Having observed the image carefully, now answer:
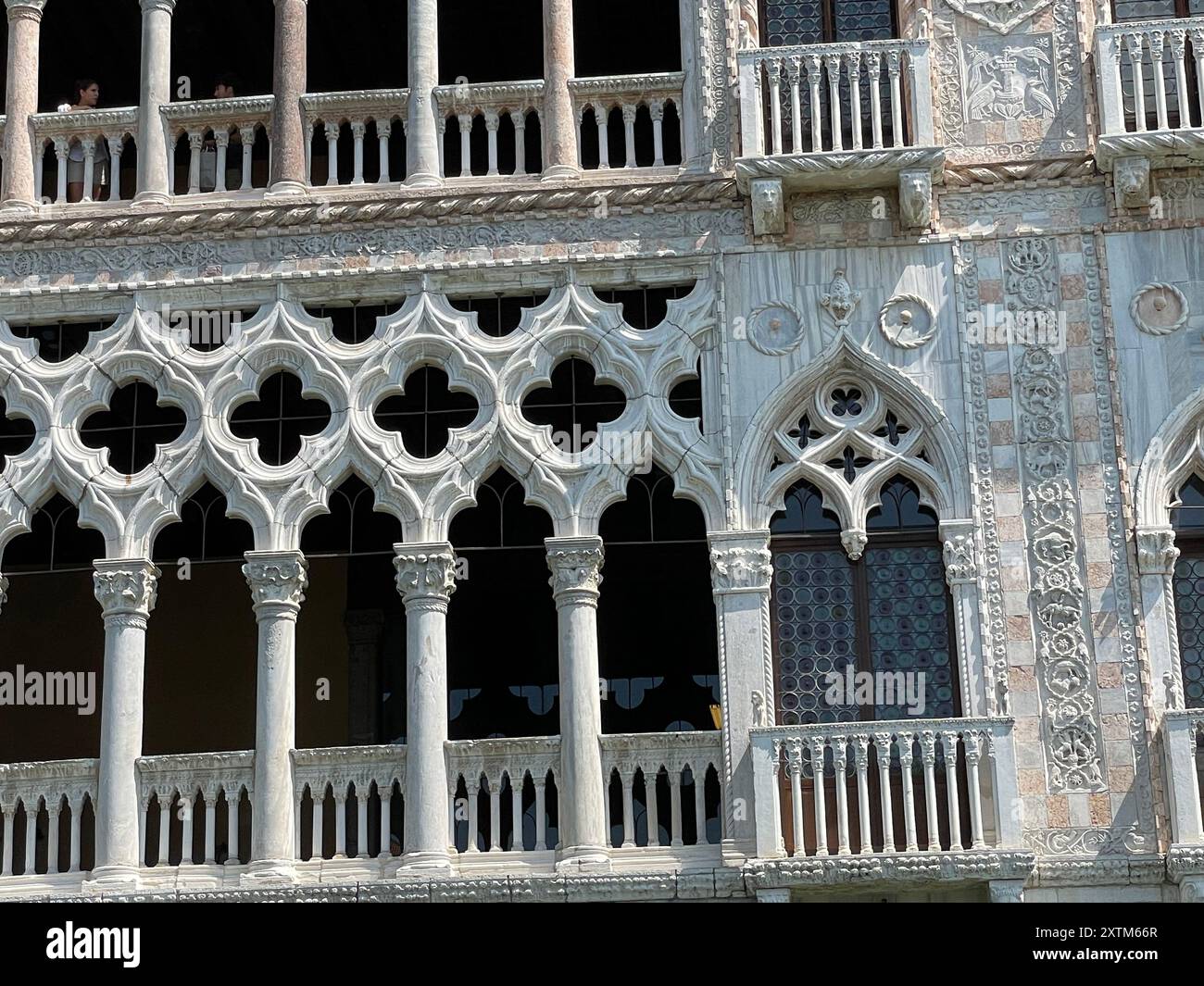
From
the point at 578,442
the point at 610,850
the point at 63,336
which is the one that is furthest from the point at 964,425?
the point at 63,336

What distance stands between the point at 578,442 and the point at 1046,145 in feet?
13.4

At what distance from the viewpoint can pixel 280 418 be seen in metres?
19.3

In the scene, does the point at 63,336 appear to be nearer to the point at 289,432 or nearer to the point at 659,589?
the point at 289,432

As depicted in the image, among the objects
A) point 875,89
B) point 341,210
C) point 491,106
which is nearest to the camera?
point 875,89

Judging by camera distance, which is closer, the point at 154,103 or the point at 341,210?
the point at 341,210

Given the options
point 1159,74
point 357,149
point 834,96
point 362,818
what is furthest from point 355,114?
point 1159,74

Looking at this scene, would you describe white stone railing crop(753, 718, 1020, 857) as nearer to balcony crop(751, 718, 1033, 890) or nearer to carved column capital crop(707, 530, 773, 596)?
balcony crop(751, 718, 1033, 890)

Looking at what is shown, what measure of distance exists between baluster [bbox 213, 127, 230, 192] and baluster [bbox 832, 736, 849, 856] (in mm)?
6413

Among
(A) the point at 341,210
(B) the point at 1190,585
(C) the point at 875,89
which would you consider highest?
(C) the point at 875,89

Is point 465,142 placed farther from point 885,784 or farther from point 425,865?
point 885,784

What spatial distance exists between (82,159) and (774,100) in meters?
5.37

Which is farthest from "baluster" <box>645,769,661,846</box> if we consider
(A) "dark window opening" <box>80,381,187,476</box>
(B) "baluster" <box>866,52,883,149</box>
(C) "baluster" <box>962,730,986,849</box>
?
(B) "baluster" <box>866,52,883,149</box>

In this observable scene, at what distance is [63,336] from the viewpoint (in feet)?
64.4

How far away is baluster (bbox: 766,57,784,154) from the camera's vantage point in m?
19.0
